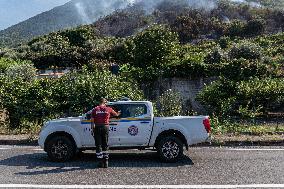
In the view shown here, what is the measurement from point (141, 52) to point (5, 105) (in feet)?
65.7

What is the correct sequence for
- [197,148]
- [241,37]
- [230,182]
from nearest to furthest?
[230,182] < [197,148] < [241,37]

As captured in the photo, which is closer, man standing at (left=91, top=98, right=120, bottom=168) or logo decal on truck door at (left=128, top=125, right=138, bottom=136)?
man standing at (left=91, top=98, right=120, bottom=168)

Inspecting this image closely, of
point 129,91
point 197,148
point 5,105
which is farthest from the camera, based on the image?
point 129,91

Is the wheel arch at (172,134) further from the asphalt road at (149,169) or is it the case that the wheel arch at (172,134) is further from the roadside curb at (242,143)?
the roadside curb at (242,143)

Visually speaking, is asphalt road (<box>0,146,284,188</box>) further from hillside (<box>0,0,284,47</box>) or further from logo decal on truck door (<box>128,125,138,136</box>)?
hillside (<box>0,0,284,47</box>)

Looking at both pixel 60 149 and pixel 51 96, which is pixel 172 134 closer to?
pixel 60 149

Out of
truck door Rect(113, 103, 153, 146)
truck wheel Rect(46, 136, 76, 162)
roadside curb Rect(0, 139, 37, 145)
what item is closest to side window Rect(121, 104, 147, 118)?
truck door Rect(113, 103, 153, 146)

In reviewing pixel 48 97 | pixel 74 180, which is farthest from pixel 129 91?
pixel 74 180

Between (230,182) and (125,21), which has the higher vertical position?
(125,21)

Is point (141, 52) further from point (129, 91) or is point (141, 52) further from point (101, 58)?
point (129, 91)

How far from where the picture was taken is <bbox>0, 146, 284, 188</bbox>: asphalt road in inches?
381

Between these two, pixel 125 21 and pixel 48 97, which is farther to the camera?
pixel 125 21

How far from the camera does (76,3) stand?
568ft

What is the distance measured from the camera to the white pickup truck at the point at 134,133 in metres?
11.8
